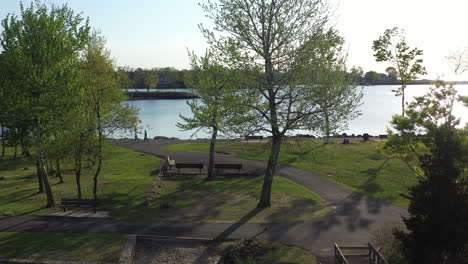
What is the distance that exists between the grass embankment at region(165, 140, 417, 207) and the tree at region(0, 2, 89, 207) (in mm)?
13013

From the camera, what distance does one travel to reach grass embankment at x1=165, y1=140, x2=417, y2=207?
87.5 ft

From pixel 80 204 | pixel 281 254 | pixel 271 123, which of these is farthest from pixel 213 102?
pixel 281 254

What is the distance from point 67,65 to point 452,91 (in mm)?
21271

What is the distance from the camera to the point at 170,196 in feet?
86.9

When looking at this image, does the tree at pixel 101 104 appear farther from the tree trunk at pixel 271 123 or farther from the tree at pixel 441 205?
the tree at pixel 441 205

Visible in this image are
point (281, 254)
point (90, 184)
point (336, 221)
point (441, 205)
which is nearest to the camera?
point (441, 205)

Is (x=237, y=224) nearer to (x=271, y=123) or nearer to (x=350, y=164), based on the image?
(x=271, y=123)

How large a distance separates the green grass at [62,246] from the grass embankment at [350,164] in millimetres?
11659

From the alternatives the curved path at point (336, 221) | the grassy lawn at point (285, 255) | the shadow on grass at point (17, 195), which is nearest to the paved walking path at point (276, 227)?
the curved path at point (336, 221)

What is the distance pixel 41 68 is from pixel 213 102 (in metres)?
10.9

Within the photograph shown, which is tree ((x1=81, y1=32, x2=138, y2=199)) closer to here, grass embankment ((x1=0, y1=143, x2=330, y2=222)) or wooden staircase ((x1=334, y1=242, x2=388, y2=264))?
grass embankment ((x1=0, y1=143, x2=330, y2=222))

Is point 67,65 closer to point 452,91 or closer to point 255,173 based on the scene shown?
point 255,173

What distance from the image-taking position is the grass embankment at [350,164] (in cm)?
2668

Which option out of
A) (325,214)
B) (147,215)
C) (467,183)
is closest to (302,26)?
(325,214)
